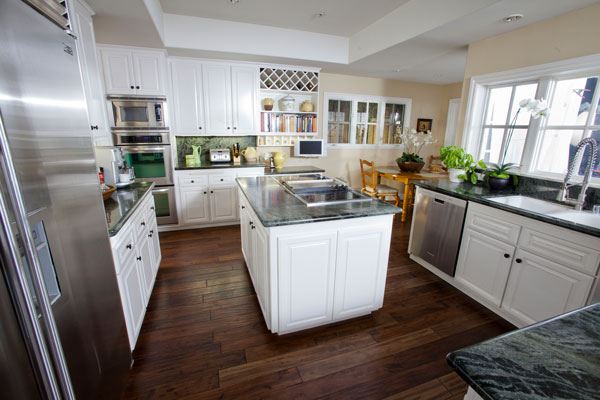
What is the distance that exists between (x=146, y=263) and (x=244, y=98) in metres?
2.80

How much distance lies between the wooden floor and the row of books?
2543mm

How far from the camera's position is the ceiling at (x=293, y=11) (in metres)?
2.90

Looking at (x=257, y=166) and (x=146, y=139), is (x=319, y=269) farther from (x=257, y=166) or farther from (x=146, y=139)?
(x=146, y=139)

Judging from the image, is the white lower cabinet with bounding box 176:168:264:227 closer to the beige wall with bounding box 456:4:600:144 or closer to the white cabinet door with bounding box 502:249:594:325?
the beige wall with bounding box 456:4:600:144

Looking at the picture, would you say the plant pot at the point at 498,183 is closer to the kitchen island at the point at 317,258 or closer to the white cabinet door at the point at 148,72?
the kitchen island at the point at 317,258

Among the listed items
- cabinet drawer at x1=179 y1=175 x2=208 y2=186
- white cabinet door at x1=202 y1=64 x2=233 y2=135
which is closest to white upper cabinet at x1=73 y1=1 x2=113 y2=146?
cabinet drawer at x1=179 y1=175 x2=208 y2=186

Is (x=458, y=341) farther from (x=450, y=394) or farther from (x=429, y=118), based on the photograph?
(x=429, y=118)

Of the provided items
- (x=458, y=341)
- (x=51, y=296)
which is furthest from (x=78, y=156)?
(x=458, y=341)

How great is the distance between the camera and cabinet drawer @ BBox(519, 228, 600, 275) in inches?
65.4

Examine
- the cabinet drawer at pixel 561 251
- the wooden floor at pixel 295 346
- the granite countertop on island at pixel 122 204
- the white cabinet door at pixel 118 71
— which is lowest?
the wooden floor at pixel 295 346

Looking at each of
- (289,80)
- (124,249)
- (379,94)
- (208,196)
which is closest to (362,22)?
(289,80)

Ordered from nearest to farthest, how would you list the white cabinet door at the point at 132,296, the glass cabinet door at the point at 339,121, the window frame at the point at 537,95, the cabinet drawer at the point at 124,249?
1. the cabinet drawer at the point at 124,249
2. the white cabinet door at the point at 132,296
3. the window frame at the point at 537,95
4. the glass cabinet door at the point at 339,121

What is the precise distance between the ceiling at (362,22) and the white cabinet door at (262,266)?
2.11m

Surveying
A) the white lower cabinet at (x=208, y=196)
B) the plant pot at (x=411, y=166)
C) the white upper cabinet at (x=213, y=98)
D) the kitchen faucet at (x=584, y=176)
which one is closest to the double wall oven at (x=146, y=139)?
the white lower cabinet at (x=208, y=196)
